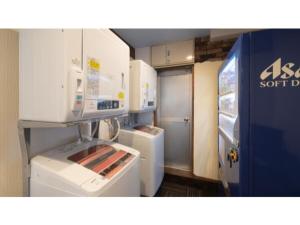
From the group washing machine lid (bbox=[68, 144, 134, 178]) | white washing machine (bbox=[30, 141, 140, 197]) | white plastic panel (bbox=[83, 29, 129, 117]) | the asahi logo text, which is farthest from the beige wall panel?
the asahi logo text

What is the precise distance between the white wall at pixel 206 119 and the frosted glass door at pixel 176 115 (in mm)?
373

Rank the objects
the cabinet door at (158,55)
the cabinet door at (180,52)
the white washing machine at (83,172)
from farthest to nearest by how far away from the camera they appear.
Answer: the cabinet door at (158,55) → the cabinet door at (180,52) → the white washing machine at (83,172)

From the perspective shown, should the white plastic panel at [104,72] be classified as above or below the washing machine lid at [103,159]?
above

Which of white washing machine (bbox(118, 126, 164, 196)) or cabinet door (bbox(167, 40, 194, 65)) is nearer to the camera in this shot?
white washing machine (bbox(118, 126, 164, 196))

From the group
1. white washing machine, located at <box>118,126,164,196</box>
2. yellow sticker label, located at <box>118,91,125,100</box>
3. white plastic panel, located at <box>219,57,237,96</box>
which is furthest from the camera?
white washing machine, located at <box>118,126,164,196</box>

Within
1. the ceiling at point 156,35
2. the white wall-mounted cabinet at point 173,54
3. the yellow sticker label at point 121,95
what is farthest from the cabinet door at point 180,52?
the yellow sticker label at point 121,95

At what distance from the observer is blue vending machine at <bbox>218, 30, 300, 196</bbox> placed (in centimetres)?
92

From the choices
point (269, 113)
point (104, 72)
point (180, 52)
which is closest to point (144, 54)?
point (180, 52)

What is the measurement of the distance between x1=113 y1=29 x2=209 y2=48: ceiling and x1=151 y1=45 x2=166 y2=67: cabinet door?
0.11 m

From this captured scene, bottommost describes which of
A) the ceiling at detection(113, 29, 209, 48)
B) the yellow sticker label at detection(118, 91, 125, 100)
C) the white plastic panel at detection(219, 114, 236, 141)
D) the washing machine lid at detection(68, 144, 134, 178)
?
the washing machine lid at detection(68, 144, 134, 178)

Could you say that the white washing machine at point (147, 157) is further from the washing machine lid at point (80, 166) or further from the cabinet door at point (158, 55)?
the cabinet door at point (158, 55)

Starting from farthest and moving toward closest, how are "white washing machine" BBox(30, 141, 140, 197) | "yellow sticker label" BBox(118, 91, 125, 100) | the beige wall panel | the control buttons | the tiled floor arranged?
the tiled floor → "yellow sticker label" BBox(118, 91, 125, 100) → the control buttons → the beige wall panel → "white washing machine" BBox(30, 141, 140, 197)

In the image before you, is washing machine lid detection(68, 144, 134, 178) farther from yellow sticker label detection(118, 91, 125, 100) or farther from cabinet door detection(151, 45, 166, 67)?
cabinet door detection(151, 45, 166, 67)

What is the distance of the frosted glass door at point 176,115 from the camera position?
3.06m
